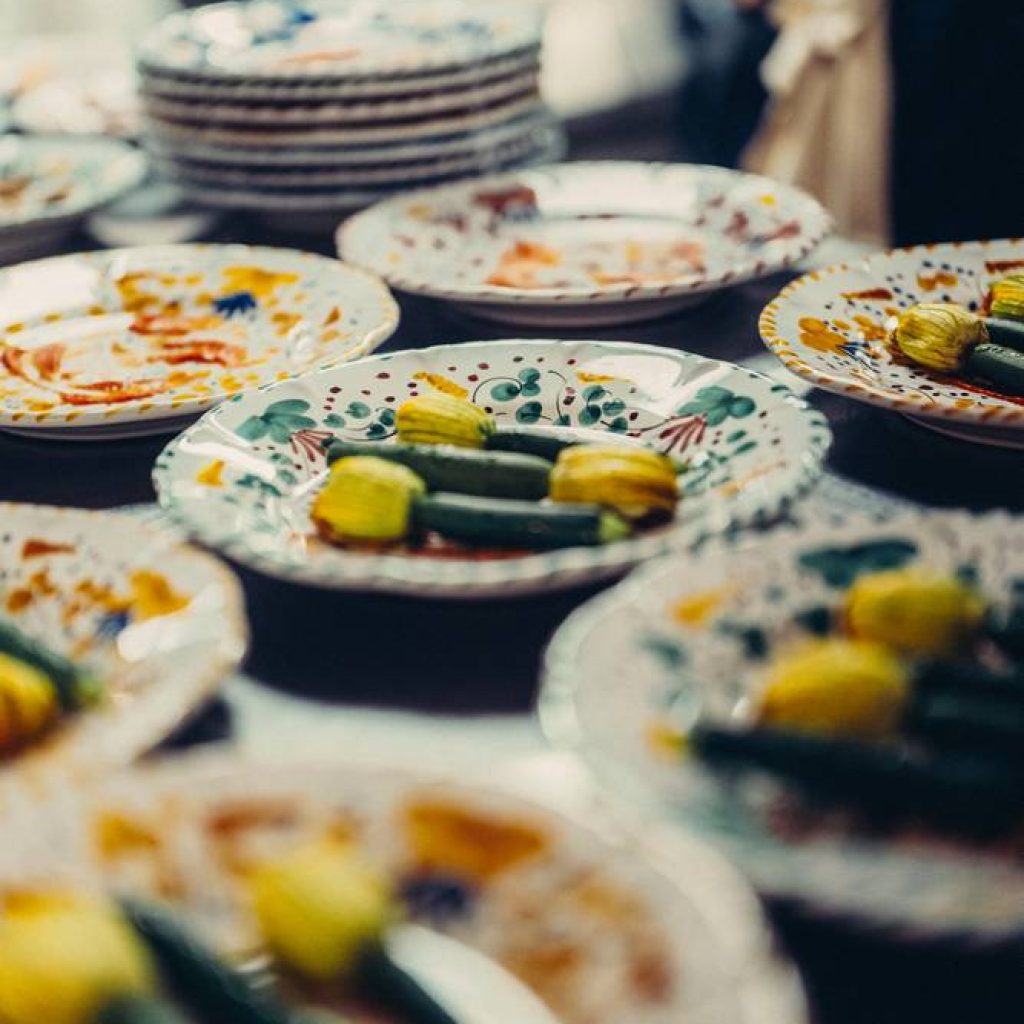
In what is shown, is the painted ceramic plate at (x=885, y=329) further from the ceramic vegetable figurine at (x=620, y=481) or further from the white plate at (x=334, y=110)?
the white plate at (x=334, y=110)

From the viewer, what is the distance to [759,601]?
761 millimetres

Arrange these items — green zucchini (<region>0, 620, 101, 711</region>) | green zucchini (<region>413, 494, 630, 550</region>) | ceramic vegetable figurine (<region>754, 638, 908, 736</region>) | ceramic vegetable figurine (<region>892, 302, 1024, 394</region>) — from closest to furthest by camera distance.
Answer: ceramic vegetable figurine (<region>754, 638, 908, 736</region>)
green zucchini (<region>0, 620, 101, 711</region>)
green zucchini (<region>413, 494, 630, 550</region>)
ceramic vegetable figurine (<region>892, 302, 1024, 394</region>)

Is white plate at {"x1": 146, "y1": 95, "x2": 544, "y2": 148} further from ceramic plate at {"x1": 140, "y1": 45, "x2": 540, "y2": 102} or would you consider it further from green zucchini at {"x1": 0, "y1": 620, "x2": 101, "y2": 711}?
green zucchini at {"x1": 0, "y1": 620, "x2": 101, "y2": 711}

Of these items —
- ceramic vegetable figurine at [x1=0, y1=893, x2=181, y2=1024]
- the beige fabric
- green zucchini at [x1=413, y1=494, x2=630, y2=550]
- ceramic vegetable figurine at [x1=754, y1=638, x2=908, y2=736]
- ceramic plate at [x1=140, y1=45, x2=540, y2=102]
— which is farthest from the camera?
the beige fabric

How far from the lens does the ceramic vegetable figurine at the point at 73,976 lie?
Result: 1.77 feet

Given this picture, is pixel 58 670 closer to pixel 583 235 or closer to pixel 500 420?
pixel 500 420

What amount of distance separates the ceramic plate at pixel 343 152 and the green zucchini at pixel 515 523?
81 centimetres

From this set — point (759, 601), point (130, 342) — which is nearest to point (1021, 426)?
point (759, 601)

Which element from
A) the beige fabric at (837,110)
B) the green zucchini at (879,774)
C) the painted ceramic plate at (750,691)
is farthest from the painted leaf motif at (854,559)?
the beige fabric at (837,110)

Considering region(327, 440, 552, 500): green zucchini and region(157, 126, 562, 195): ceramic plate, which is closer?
region(327, 440, 552, 500): green zucchini

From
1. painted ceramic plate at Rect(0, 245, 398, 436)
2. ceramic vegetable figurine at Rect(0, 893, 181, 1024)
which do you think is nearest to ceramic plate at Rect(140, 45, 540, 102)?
painted ceramic plate at Rect(0, 245, 398, 436)

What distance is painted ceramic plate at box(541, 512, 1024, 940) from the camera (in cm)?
56

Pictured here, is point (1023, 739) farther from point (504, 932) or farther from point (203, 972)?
point (203, 972)

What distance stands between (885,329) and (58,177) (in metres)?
1.08
